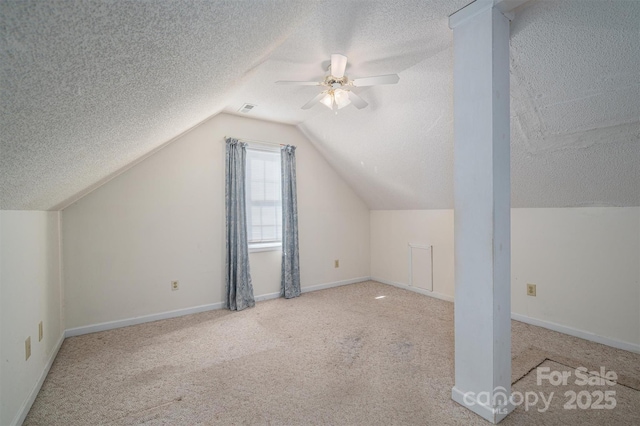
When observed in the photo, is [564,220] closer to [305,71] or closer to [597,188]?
[597,188]

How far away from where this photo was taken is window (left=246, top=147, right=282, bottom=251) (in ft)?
13.1

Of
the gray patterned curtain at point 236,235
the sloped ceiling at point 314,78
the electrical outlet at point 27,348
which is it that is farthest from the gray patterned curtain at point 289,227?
the electrical outlet at point 27,348

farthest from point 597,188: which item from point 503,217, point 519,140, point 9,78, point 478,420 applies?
point 9,78

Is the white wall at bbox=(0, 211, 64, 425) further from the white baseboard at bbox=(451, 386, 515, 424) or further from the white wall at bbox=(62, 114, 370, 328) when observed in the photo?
the white baseboard at bbox=(451, 386, 515, 424)

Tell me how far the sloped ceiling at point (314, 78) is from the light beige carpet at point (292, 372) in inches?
48.7

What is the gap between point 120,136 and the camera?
64.1 inches

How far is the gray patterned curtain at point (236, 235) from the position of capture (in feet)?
11.8

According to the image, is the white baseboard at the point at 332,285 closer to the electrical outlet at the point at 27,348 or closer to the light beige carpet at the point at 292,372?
the light beige carpet at the point at 292,372

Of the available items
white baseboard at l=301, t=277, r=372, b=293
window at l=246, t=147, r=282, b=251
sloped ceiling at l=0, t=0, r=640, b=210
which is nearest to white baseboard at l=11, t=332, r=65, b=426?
sloped ceiling at l=0, t=0, r=640, b=210

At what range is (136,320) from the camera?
3146 mm

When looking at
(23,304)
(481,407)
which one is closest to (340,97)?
(481,407)

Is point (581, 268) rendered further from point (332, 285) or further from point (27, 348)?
point (27, 348)

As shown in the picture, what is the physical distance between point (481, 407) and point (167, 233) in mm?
3200

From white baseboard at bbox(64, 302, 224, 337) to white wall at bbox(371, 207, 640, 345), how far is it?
3.39 meters
